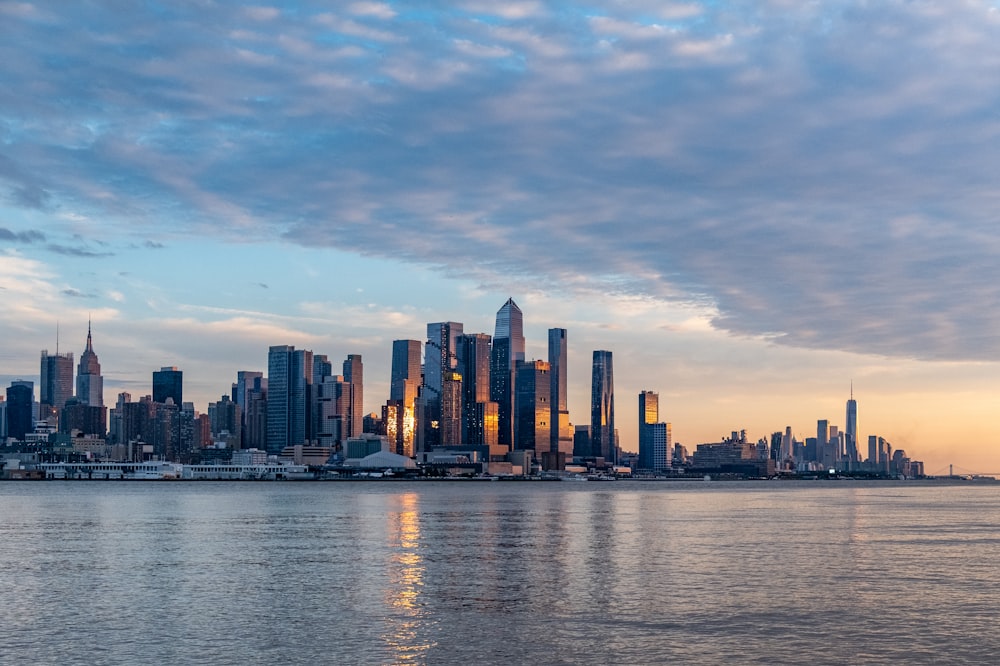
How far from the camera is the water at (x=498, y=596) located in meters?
48.2

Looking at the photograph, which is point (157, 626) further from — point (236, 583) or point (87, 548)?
point (87, 548)

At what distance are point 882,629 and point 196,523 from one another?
102221 mm

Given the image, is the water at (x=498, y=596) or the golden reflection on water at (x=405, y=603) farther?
the golden reflection on water at (x=405, y=603)

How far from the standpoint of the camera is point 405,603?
2419 inches

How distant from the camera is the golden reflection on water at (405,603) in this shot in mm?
48312

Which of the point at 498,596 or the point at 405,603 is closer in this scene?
the point at 405,603

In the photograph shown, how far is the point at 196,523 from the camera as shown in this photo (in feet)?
451

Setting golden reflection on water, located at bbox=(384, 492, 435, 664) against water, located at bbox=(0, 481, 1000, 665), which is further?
golden reflection on water, located at bbox=(384, 492, 435, 664)

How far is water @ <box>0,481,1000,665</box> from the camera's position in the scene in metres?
48.2

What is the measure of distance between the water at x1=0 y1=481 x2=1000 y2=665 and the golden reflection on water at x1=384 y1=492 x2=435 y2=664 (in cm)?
22

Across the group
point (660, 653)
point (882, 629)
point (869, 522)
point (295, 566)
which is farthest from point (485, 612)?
point (869, 522)

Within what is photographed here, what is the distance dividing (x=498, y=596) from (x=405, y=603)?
6104 mm

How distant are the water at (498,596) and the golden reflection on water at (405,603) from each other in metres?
0.22

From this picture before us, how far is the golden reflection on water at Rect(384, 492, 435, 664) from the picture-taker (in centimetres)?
4831
